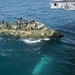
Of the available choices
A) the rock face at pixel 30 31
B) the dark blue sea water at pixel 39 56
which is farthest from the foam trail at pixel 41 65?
the rock face at pixel 30 31

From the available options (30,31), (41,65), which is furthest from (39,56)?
(30,31)

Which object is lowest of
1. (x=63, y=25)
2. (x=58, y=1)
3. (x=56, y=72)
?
(x=56, y=72)

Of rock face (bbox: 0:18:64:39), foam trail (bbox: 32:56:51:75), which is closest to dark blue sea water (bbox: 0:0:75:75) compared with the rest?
foam trail (bbox: 32:56:51:75)

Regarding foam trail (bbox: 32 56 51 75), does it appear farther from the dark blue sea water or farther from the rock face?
A: the rock face

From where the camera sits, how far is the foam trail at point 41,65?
4529 cm

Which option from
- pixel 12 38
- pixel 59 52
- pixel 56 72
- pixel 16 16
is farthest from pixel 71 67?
pixel 16 16

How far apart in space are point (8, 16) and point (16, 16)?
3380 mm

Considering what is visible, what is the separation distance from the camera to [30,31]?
205 ft

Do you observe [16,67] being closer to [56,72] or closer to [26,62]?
[26,62]

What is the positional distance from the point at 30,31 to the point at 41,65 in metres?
16.5

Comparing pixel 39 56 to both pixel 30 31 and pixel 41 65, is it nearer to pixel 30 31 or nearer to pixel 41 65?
pixel 41 65

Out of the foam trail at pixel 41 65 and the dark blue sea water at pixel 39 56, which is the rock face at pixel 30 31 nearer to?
the dark blue sea water at pixel 39 56

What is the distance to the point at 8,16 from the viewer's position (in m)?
93.0

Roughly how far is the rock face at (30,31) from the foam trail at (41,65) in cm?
1085
